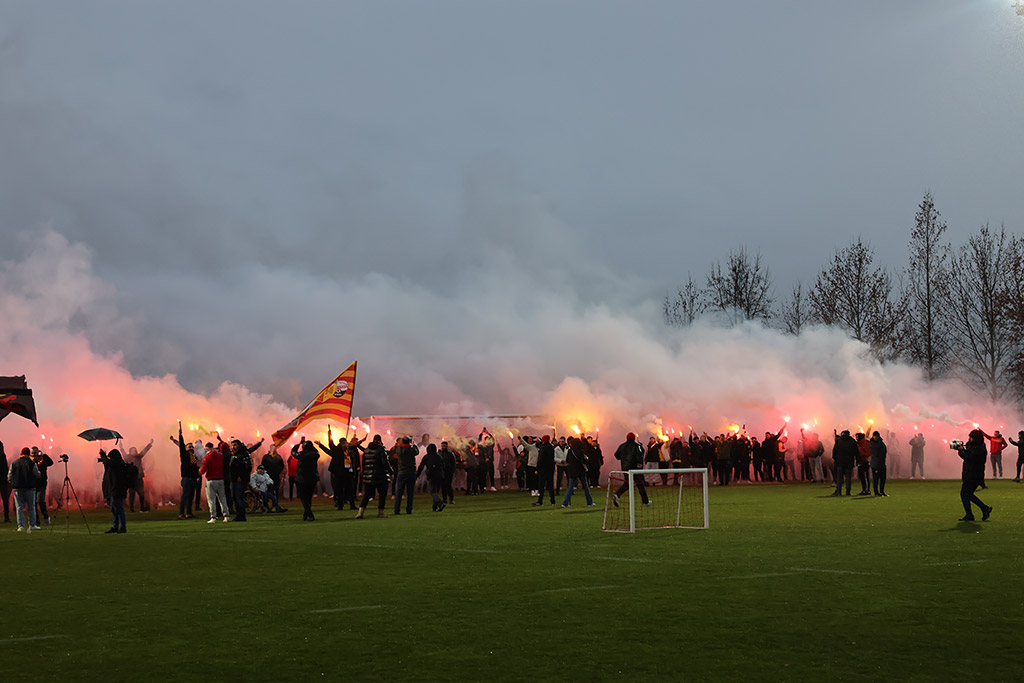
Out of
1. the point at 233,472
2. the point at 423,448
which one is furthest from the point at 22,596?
the point at 423,448

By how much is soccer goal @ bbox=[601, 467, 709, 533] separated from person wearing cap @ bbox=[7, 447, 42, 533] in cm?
1129

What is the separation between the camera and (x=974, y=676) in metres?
7.48

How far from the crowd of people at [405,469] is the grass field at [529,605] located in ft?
11.9


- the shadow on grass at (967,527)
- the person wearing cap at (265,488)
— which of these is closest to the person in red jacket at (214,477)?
the person wearing cap at (265,488)

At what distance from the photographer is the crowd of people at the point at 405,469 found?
2253 centimetres

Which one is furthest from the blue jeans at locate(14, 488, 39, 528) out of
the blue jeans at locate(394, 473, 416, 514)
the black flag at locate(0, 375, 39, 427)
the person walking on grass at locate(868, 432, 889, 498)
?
the person walking on grass at locate(868, 432, 889, 498)

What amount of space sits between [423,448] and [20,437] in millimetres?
14102

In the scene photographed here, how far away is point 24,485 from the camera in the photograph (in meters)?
22.3

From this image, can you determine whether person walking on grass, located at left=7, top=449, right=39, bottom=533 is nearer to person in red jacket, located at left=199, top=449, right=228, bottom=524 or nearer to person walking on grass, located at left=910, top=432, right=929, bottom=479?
person in red jacket, located at left=199, top=449, right=228, bottom=524

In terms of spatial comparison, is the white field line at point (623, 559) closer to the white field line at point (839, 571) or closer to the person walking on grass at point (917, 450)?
the white field line at point (839, 571)

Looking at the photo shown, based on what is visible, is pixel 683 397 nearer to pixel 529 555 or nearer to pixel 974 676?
pixel 529 555

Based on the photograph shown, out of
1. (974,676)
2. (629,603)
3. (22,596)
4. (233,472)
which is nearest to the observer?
(974,676)

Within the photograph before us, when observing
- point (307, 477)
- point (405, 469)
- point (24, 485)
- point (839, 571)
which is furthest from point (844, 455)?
point (24, 485)

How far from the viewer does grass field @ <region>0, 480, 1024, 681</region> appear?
8.07 metres
